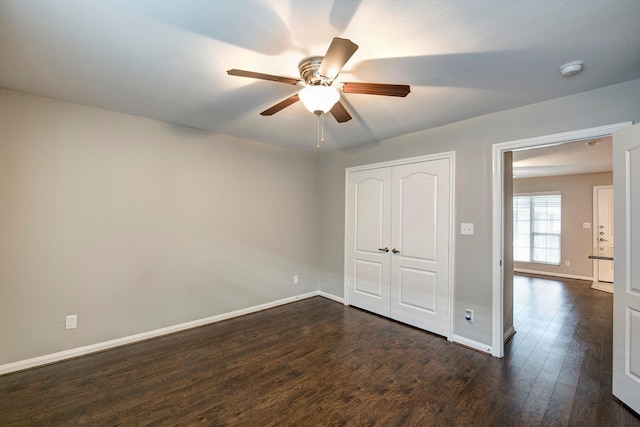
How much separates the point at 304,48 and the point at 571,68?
6.31 feet

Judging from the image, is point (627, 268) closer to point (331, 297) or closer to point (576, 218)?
point (331, 297)

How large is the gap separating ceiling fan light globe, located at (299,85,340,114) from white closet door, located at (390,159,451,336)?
2036 mm

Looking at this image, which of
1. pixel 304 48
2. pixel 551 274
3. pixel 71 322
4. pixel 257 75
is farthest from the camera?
pixel 551 274

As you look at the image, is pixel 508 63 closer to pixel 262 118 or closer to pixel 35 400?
pixel 262 118

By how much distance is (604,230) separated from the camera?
589cm

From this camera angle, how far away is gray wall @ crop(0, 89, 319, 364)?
8.09 ft

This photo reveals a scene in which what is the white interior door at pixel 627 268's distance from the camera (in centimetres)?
196

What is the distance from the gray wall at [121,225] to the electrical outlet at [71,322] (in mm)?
37

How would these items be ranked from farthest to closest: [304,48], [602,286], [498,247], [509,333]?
[602,286] → [509,333] → [498,247] → [304,48]

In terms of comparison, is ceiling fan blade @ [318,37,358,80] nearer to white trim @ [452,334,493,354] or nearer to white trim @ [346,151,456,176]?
white trim @ [346,151,456,176]

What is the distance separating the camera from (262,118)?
309 centimetres

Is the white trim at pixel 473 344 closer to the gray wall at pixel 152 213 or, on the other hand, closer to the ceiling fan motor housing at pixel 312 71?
the gray wall at pixel 152 213

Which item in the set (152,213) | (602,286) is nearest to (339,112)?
(152,213)

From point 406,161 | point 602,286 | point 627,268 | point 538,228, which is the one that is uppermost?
point 406,161
